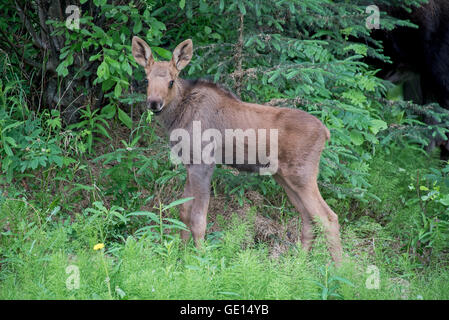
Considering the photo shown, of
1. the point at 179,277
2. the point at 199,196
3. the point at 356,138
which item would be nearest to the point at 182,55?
the point at 199,196

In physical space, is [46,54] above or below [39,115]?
above

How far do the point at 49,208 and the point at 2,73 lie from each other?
2.33 metres

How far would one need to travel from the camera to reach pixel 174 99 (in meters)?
5.81

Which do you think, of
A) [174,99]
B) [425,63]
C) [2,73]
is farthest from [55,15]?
[425,63]

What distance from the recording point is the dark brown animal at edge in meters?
5.52

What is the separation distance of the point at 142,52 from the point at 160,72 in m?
0.45

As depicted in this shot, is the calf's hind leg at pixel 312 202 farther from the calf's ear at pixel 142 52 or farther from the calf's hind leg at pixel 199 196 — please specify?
the calf's ear at pixel 142 52

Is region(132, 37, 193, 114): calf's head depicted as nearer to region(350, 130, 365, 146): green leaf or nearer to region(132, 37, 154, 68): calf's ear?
region(132, 37, 154, 68): calf's ear

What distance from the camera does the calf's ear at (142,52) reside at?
5816 mm

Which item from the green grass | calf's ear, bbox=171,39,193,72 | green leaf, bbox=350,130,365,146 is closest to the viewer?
the green grass

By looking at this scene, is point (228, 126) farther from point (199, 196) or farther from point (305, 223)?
point (305, 223)

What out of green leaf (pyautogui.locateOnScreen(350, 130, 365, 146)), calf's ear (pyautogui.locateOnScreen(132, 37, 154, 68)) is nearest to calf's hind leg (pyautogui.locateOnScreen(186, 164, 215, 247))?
calf's ear (pyautogui.locateOnScreen(132, 37, 154, 68))

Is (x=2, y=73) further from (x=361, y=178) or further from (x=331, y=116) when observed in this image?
(x=361, y=178)

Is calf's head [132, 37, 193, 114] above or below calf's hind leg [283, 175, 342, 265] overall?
above
